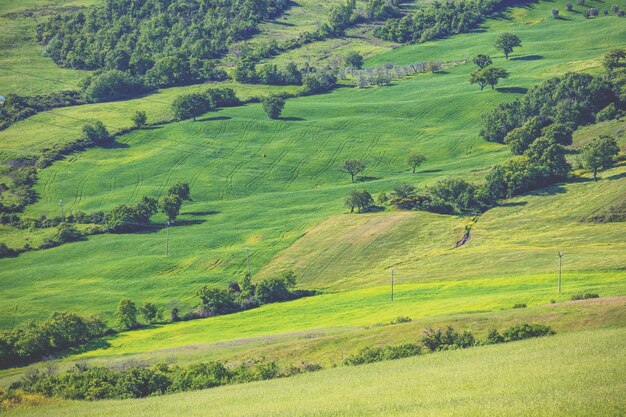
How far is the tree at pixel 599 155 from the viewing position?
156m

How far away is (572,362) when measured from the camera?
56.8 m

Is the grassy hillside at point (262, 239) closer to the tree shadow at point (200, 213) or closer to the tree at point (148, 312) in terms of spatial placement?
the tree shadow at point (200, 213)

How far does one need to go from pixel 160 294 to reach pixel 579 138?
344 ft

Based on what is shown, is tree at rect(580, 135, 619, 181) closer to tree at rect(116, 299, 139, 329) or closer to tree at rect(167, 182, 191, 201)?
tree at rect(167, 182, 191, 201)

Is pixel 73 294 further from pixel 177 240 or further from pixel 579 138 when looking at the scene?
pixel 579 138

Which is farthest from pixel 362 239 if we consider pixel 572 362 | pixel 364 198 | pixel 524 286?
pixel 572 362

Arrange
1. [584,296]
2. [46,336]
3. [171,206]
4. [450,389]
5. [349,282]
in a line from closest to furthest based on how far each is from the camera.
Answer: [450,389] < [584,296] < [46,336] < [349,282] < [171,206]

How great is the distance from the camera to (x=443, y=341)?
75.9 meters

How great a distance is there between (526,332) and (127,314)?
7012 cm

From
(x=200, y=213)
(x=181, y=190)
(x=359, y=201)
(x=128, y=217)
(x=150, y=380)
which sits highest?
(x=150, y=380)

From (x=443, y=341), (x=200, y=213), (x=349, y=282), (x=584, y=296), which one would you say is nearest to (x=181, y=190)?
(x=200, y=213)

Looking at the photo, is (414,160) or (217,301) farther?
(414,160)

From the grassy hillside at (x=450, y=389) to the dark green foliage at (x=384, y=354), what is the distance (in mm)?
3560

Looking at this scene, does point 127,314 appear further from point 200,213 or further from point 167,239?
point 200,213
